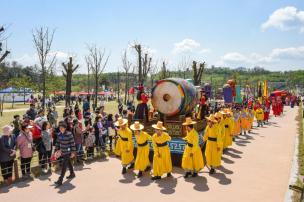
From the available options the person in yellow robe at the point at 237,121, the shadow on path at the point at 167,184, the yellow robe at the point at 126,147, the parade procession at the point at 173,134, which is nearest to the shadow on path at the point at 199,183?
the parade procession at the point at 173,134

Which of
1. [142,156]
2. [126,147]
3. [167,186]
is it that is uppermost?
[126,147]

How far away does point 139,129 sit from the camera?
10.5 metres

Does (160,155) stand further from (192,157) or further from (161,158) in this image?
(192,157)

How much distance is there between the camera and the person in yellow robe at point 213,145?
10844 millimetres

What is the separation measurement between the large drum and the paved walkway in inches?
100

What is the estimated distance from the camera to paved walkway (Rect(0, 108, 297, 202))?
8.41 metres

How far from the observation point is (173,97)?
502 inches

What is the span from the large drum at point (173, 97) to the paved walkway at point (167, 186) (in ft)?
8.34

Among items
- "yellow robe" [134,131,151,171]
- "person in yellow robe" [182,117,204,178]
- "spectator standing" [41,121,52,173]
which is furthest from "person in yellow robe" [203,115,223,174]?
"spectator standing" [41,121,52,173]

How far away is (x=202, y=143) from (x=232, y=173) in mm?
2086

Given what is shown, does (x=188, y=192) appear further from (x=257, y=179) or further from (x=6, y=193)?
(x=6, y=193)

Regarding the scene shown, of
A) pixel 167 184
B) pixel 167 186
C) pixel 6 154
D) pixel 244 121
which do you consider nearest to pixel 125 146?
pixel 167 184

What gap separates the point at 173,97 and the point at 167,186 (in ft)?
14.1

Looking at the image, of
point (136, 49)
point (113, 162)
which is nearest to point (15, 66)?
point (136, 49)
